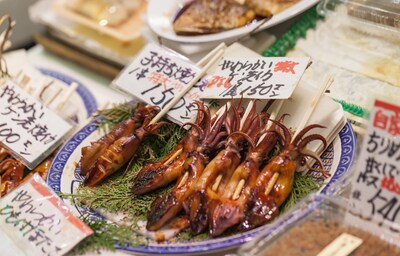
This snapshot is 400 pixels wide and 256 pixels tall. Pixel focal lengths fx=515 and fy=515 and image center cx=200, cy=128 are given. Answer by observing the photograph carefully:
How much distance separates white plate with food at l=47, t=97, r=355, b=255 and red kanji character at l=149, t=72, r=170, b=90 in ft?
1.45

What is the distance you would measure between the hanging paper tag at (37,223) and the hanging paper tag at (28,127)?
0.39m

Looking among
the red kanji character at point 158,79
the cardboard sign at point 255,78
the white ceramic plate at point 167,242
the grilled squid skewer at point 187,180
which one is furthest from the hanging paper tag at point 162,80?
the white ceramic plate at point 167,242

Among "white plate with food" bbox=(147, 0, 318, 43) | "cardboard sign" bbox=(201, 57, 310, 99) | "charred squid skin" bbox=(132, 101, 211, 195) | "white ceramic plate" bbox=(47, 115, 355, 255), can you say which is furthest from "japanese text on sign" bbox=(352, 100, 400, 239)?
"white plate with food" bbox=(147, 0, 318, 43)

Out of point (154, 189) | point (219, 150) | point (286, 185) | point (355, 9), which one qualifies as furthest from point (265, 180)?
point (355, 9)

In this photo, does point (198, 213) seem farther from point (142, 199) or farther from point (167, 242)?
point (142, 199)

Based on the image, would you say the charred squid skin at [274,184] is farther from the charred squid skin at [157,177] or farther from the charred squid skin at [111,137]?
the charred squid skin at [111,137]

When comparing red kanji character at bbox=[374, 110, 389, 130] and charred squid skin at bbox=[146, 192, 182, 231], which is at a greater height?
charred squid skin at bbox=[146, 192, 182, 231]

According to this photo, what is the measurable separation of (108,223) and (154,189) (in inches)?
10.8

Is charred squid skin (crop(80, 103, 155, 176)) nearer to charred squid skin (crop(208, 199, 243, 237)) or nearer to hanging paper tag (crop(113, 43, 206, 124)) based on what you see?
hanging paper tag (crop(113, 43, 206, 124))

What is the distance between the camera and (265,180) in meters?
2.19

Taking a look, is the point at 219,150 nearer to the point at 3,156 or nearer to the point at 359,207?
the point at 359,207

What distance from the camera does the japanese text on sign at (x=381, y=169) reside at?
1.82m

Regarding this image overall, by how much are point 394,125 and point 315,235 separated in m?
0.51

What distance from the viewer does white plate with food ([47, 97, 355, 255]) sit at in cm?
206
